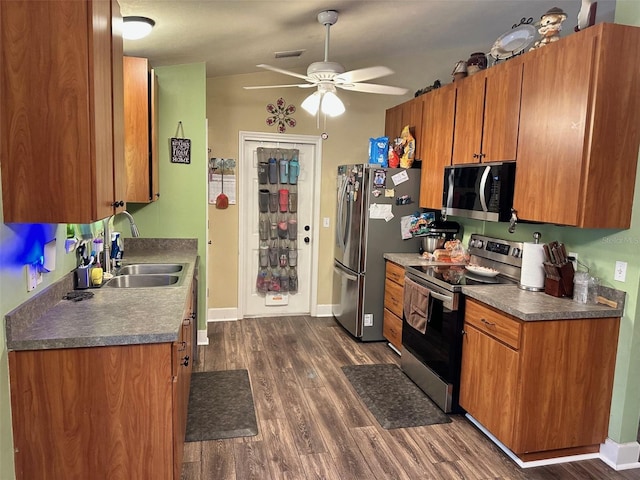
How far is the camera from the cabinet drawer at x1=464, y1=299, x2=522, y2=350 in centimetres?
251

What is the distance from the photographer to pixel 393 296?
4230 millimetres

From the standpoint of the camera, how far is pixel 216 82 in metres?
4.71

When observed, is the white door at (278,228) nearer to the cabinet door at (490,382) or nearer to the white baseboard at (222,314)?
the white baseboard at (222,314)

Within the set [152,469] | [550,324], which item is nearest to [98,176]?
[152,469]

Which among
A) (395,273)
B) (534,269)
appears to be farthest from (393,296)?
(534,269)

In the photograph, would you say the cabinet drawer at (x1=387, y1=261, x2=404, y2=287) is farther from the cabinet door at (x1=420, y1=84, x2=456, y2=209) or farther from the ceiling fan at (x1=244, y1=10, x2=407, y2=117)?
the ceiling fan at (x1=244, y1=10, x2=407, y2=117)

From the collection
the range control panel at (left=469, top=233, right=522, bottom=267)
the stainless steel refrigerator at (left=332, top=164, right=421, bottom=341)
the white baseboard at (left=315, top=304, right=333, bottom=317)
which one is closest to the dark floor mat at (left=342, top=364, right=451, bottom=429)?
the stainless steel refrigerator at (left=332, top=164, right=421, bottom=341)

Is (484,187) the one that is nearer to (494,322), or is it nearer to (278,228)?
(494,322)

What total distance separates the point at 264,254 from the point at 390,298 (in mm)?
1576

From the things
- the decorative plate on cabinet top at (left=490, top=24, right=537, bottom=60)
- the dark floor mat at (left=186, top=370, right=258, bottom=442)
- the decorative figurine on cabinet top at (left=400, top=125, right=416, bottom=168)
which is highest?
the decorative plate on cabinet top at (left=490, top=24, right=537, bottom=60)

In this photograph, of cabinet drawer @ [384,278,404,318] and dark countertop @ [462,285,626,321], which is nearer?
dark countertop @ [462,285,626,321]

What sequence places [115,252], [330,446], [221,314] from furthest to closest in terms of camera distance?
1. [221,314]
2. [115,252]
3. [330,446]

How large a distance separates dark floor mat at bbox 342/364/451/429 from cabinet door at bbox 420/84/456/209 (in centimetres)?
152

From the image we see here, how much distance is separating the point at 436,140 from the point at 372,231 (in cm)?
102
